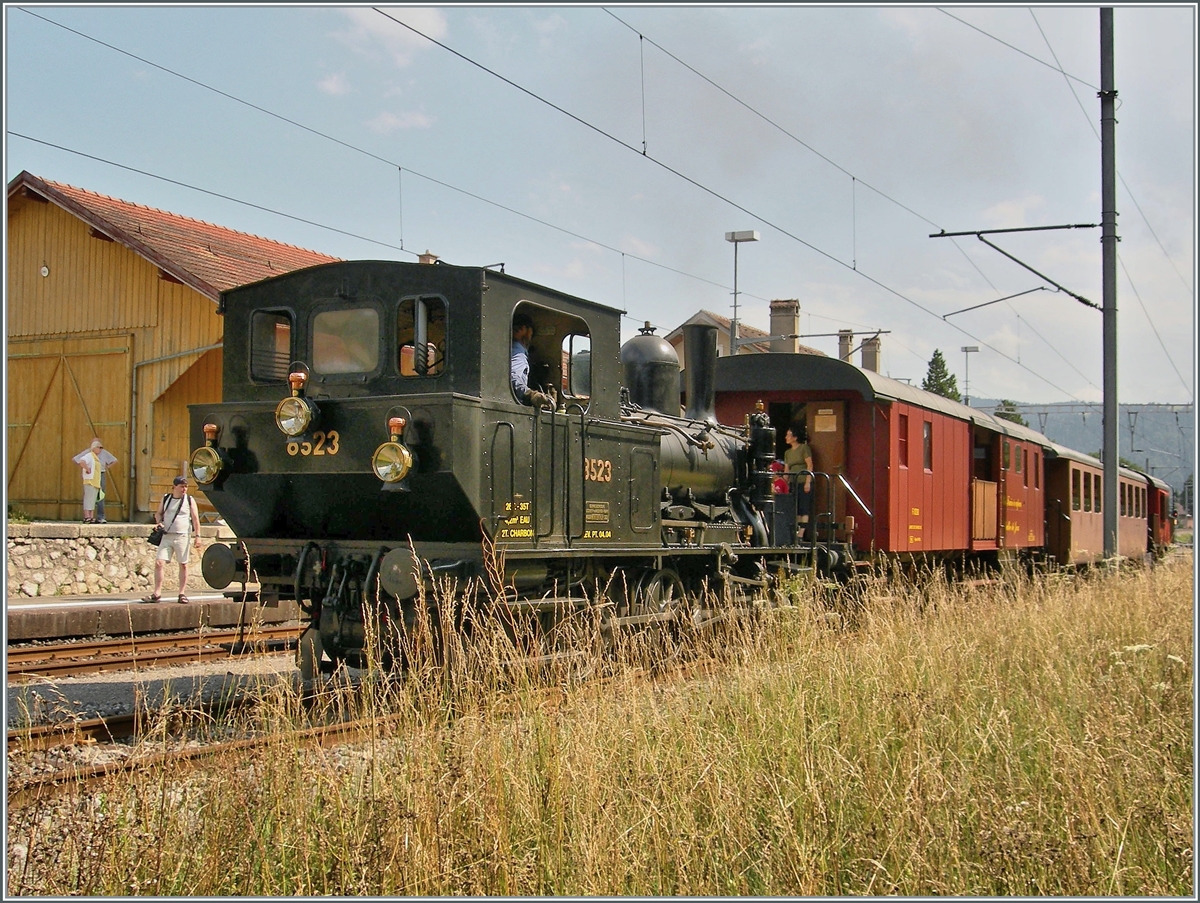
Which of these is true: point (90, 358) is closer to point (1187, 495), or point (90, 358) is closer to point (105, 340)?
point (105, 340)

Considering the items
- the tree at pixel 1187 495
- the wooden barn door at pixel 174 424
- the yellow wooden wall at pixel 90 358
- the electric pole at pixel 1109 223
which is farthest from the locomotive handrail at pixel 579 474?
the tree at pixel 1187 495

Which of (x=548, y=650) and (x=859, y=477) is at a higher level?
(x=859, y=477)

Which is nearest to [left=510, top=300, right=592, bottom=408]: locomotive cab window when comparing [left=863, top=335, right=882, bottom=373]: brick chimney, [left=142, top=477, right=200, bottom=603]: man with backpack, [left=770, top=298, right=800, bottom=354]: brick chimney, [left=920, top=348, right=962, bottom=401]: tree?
[left=142, top=477, right=200, bottom=603]: man with backpack

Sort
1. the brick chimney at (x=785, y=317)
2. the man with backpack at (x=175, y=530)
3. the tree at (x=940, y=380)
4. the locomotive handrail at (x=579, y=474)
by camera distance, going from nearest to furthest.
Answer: the locomotive handrail at (x=579, y=474), the man with backpack at (x=175, y=530), the brick chimney at (x=785, y=317), the tree at (x=940, y=380)

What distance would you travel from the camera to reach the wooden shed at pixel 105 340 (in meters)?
19.0

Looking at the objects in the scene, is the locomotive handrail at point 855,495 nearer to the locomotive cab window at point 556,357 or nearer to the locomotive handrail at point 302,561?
the locomotive cab window at point 556,357

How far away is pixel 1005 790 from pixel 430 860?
265cm

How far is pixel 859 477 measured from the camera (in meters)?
12.6

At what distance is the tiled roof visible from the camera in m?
17.9

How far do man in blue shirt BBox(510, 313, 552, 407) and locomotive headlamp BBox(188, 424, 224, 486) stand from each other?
2.19 meters

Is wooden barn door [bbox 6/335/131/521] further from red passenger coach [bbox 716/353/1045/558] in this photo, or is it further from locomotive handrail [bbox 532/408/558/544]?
locomotive handrail [bbox 532/408/558/544]

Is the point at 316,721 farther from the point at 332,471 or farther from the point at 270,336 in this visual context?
the point at 270,336

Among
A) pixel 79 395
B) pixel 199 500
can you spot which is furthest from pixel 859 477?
pixel 79 395

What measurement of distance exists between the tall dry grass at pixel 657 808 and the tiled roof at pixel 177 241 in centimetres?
1388
